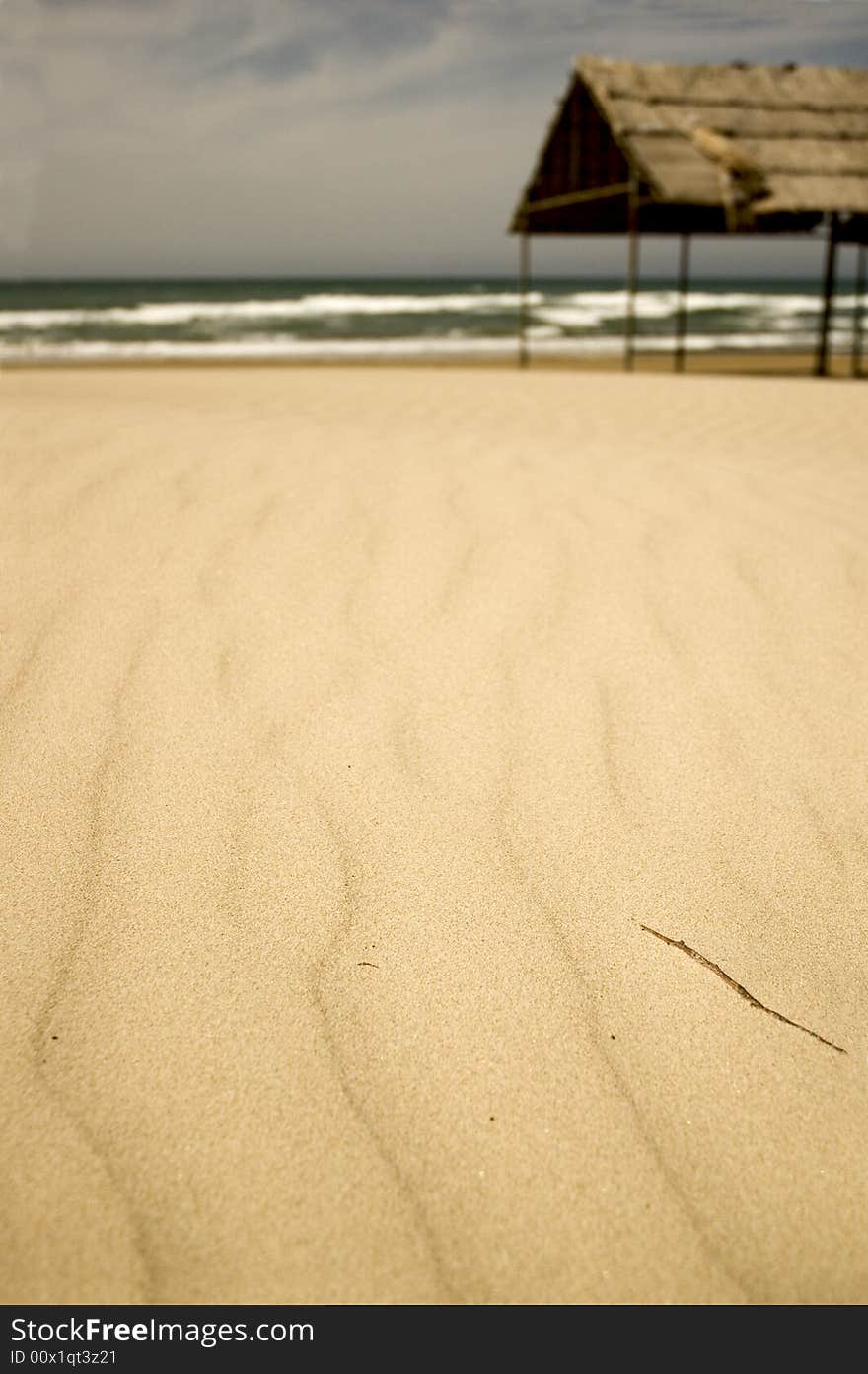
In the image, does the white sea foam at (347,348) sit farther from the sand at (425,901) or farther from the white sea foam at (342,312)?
the sand at (425,901)

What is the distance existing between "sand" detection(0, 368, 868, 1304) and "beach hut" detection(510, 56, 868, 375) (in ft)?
21.1

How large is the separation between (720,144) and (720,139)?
8 centimetres

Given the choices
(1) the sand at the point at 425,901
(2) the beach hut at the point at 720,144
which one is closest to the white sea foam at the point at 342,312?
(2) the beach hut at the point at 720,144

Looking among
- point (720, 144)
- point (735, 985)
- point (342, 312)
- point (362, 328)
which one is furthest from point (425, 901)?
point (342, 312)

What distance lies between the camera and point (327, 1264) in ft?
2.93

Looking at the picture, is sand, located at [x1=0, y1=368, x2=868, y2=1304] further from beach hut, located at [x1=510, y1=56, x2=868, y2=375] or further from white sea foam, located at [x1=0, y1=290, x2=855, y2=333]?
white sea foam, located at [x1=0, y1=290, x2=855, y2=333]

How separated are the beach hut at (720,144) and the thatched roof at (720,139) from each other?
1 centimetres

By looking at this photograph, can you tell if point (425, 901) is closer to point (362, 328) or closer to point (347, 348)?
point (347, 348)

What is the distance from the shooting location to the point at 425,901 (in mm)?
1358

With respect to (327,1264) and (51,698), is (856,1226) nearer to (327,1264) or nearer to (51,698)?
(327,1264)

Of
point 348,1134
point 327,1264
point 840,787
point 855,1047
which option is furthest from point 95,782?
point 840,787

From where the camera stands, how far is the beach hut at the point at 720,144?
7.87 metres

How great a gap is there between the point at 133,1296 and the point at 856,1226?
729 millimetres

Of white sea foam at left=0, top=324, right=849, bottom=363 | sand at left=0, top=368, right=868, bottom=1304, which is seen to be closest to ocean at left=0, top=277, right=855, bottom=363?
white sea foam at left=0, top=324, right=849, bottom=363
